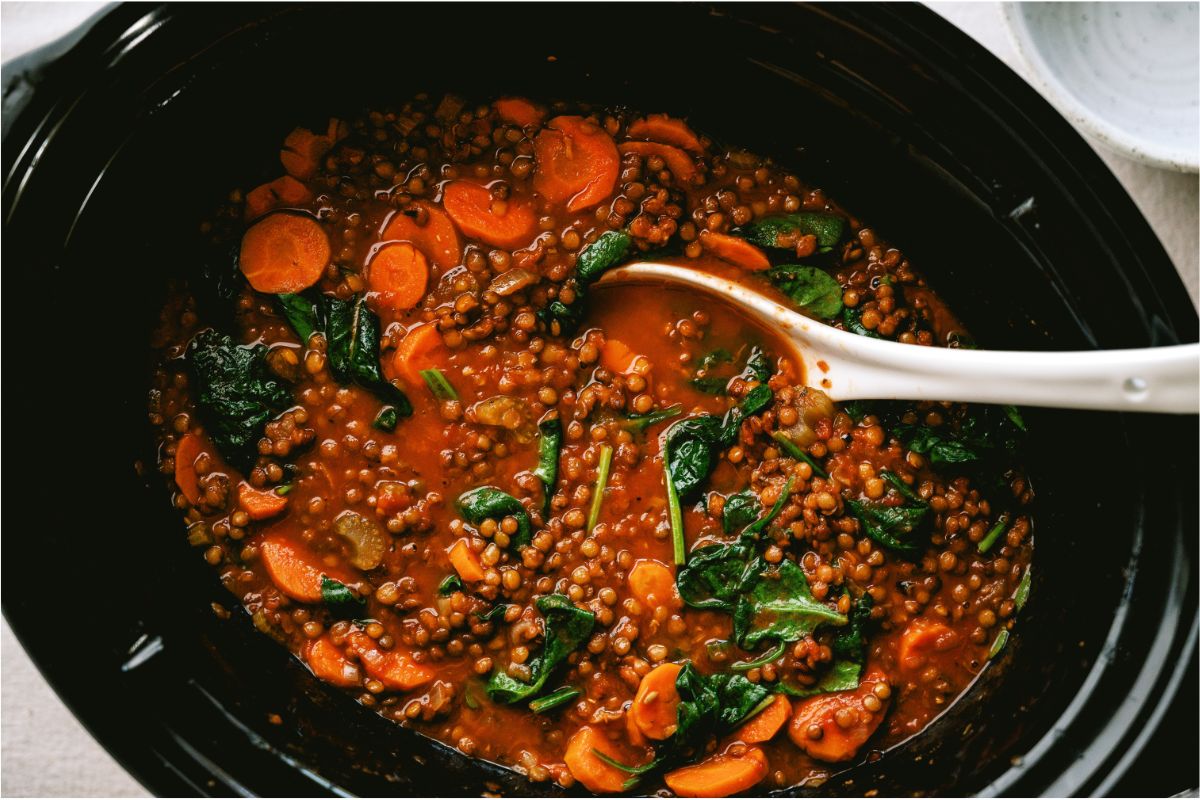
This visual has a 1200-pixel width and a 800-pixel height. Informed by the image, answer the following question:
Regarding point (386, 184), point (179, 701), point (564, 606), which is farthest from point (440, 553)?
point (386, 184)

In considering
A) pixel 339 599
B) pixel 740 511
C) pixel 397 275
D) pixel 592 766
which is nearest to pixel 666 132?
pixel 397 275

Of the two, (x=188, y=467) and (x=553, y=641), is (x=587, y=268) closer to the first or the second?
(x=553, y=641)

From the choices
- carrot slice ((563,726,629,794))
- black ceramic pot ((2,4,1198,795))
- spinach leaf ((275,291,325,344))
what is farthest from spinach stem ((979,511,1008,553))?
spinach leaf ((275,291,325,344))

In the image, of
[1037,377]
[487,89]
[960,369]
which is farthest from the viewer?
[487,89]

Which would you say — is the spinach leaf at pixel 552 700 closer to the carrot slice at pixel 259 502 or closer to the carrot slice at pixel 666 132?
the carrot slice at pixel 259 502

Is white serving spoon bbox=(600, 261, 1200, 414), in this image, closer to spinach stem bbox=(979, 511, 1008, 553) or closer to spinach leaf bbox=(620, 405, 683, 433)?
spinach leaf bbox=(620, 405, 683, 433)
